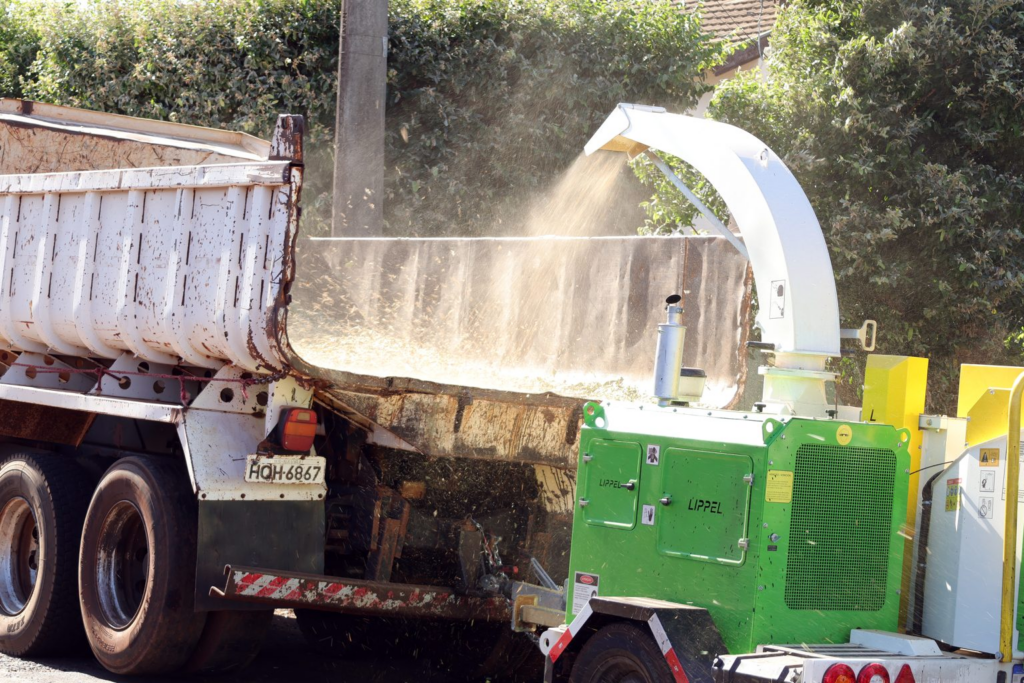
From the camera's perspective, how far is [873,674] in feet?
13.3

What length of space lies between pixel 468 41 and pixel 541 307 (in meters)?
6.74

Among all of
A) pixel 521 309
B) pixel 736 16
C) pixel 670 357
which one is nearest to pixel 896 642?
pixel 670 357

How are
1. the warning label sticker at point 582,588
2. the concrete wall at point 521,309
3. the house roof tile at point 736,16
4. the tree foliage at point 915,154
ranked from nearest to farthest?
the warning label sticker at point 582,588 < the concrete wall at point 521,309 < the tree foliage at point 915,154 < the house roof tile at point 736,16

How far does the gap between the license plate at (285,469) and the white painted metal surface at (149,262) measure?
1.44 ft

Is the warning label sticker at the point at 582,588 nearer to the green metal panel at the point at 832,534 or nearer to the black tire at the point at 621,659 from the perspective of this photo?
the black tire at the point at 621,659

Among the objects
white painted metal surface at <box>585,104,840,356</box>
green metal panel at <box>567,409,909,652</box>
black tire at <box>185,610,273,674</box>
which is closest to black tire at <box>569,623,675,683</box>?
green metal panel at <box>567,409,909,652</box>

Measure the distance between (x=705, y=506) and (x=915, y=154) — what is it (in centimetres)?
594

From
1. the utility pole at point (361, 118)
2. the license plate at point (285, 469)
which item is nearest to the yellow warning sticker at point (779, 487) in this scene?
the license plate at point (285, 469)

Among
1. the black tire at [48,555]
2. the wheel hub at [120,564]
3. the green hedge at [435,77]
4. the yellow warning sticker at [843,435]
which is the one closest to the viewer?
the yellow warning sticker at [843,435]

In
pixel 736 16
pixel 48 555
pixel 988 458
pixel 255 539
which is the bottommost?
pixel 48 555

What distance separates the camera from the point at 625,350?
653cm

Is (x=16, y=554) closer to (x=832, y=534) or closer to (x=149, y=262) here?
(x=149, y=262)

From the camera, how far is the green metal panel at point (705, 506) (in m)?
4.39

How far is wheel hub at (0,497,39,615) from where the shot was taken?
23.4 ft
